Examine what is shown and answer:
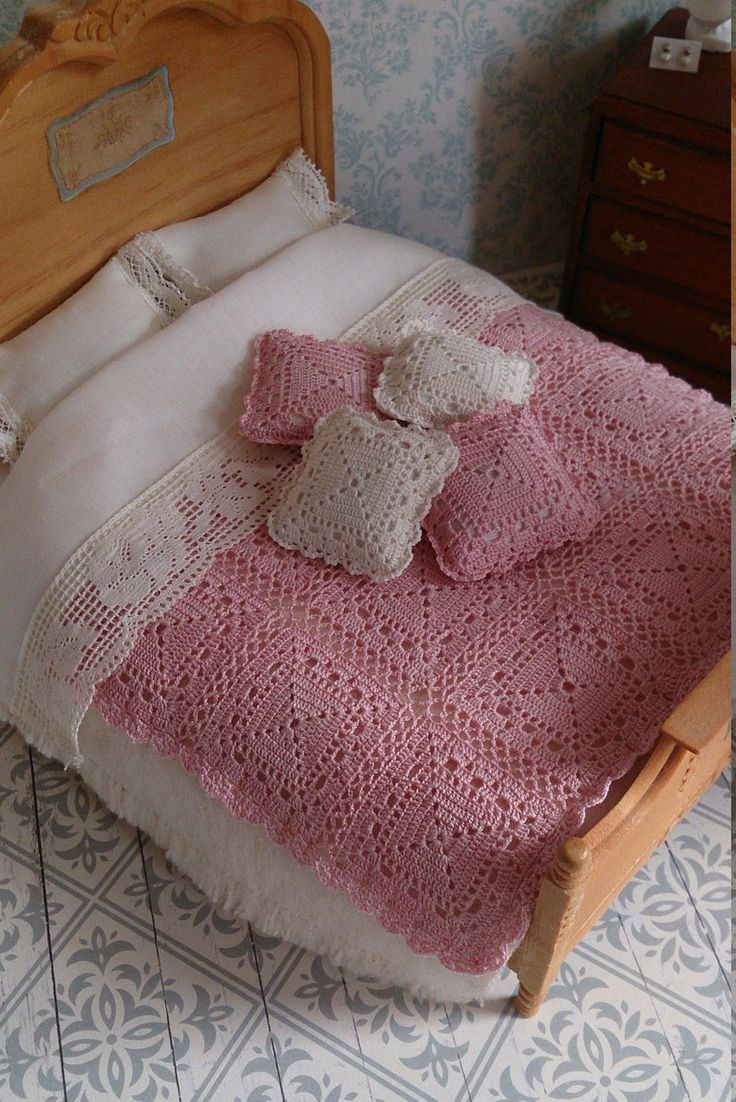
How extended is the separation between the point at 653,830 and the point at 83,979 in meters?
0.89

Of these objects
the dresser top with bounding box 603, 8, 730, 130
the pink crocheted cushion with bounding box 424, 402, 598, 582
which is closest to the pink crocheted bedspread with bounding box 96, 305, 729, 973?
the pink crocheted cushion with bounding box 424, 402, 598, 582

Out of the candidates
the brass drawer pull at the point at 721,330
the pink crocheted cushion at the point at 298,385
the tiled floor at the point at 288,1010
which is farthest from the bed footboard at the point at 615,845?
the brass drawer pull at the point at 721,330

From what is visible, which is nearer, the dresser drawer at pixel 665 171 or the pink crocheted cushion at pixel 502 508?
the pink crocheted cushion at pixel 502 508

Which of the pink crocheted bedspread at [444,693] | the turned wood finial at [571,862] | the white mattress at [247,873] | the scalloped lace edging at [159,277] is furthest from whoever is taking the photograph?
the scalloped lace edging at [159,277]

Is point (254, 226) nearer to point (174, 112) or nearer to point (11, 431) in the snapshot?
point (174, 112)

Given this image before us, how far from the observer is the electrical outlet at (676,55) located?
7.46ft

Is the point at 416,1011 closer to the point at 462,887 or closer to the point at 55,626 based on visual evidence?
the point at 462,887

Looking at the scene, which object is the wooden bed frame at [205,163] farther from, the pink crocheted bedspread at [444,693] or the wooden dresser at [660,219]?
the wooden dresser at [660,219]

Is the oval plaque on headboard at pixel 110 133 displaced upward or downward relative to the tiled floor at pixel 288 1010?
upward

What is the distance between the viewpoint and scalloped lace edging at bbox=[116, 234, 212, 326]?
1.95 meters

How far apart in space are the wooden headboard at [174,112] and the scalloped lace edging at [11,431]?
0.52 ft

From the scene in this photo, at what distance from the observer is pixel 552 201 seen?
2785 mm

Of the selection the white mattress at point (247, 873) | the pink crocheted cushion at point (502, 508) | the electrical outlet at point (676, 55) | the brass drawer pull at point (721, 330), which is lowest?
the white mattress at point (247, 873)

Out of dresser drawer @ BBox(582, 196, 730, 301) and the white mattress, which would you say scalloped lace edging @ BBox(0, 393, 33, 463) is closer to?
the white mattress
